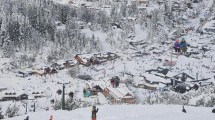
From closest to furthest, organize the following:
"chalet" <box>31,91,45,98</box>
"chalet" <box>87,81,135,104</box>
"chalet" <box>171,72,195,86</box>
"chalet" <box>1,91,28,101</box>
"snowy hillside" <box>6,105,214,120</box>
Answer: "snowy hillside" <box>6,105,214,120</box> < "chalet" <box>87,81,135,104</box> < "chalet" <box>31,91,45,98</box> < "chalet" <box>1,91,28,101</box> < "chalet" <box>171,72,195,86</box>

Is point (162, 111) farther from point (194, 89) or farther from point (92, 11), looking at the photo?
point (92, 11)

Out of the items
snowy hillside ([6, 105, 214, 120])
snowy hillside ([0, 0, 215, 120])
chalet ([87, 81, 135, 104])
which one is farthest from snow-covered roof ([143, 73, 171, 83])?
snowy hillside ([6, 105, 214, 120])

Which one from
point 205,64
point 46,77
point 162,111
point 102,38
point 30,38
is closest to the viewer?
point 162,111

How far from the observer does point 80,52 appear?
65500mm

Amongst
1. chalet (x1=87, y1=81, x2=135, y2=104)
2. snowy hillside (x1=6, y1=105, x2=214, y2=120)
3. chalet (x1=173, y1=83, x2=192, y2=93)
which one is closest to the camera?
snowy hillside (x1=6, y1=105, x2=214, y2=120)

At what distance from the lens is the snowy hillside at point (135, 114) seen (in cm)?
1559

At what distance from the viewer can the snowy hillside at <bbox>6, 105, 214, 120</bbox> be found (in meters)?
15.6

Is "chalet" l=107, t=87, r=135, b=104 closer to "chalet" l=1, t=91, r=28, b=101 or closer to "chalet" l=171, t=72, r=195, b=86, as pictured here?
"chalet" l=1, t=91, r=28, b=101

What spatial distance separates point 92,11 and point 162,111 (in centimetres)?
6593

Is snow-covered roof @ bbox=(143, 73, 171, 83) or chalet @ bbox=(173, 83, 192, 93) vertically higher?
snow-covered roof @ bbox=(143, 73, 171, 83)

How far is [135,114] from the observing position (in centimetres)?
1636

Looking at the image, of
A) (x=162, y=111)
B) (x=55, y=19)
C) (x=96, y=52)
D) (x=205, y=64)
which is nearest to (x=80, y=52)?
(x=96, y=52)

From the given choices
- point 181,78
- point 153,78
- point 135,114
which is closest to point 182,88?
point 181,78

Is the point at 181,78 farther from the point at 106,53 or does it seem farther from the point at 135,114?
the point at 135,114
